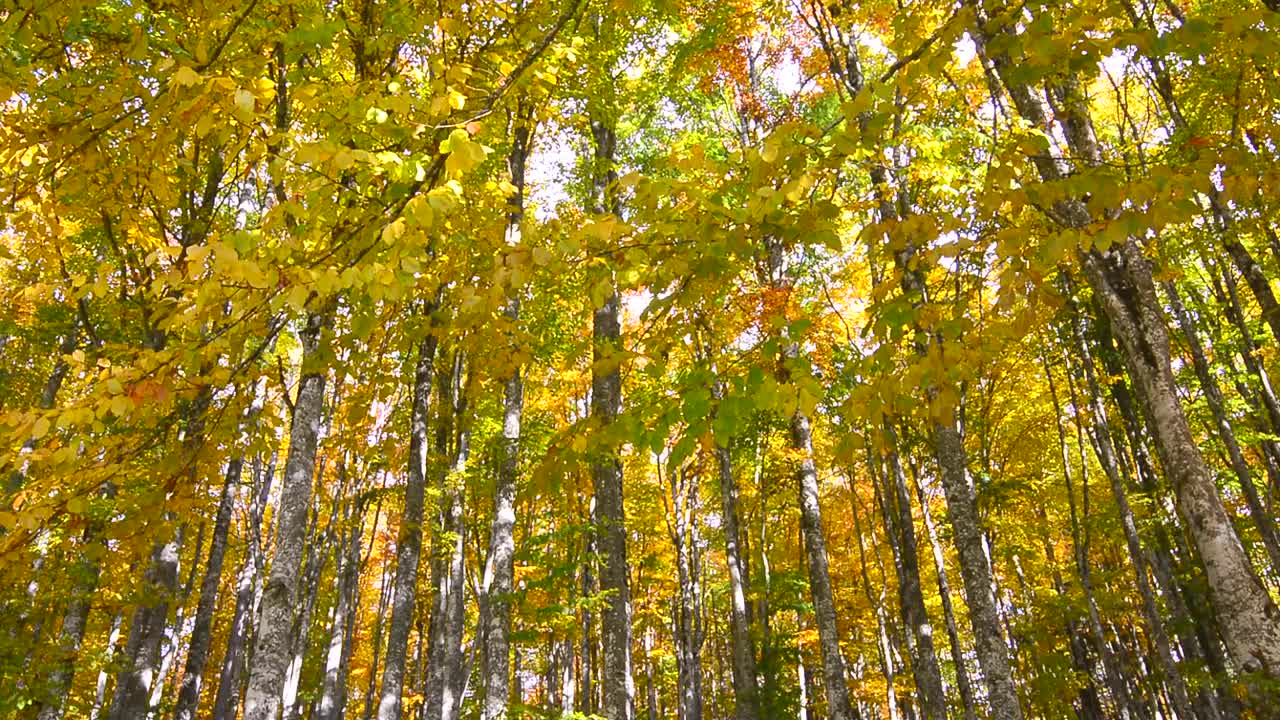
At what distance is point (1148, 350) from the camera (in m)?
4.62

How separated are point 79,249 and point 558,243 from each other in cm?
1495

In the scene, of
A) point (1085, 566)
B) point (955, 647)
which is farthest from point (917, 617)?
point (1085, 566)

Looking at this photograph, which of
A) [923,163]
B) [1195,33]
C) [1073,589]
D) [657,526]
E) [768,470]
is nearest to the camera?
[1195,33]

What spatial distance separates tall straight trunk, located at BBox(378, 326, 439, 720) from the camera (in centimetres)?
895

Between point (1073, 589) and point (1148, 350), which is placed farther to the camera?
point (1073, 589)

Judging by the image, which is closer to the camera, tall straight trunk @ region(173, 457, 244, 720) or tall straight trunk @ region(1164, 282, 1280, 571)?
tall straight trunk @ region(1164, 282, 1280, 571)

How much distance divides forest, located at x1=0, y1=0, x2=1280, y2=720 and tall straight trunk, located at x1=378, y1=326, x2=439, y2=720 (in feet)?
0.17

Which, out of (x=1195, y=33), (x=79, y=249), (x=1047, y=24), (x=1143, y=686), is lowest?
(x=1143, y=686)

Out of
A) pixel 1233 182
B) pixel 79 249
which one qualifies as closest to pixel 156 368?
pixel 1233 182

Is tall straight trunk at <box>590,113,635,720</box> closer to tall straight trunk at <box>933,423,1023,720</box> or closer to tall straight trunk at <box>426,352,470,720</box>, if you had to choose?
tall straight trunk at <box>426,352,470,720</box>

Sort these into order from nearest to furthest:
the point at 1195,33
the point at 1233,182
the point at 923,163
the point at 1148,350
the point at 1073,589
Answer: the point at 1195,33
the point at 1233,182
the point at 1148,350
the point at 923,163
the point at 1073,589

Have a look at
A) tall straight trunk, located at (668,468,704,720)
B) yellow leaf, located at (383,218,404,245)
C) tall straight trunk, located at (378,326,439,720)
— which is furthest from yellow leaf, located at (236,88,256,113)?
tall straight trunk, located at (668,468,704,720)

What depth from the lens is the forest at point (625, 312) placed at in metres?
2.52

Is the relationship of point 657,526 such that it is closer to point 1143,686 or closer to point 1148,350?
point 1143,686
